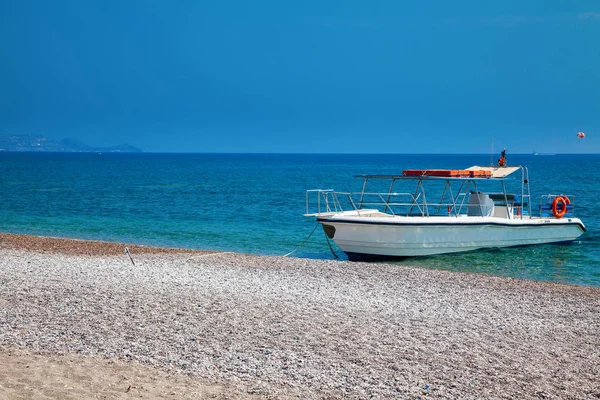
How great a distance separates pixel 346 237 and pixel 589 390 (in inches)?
537

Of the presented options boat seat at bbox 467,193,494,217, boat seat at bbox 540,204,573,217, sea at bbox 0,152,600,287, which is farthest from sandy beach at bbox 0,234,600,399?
boat seat at bbox 540,204,573,217

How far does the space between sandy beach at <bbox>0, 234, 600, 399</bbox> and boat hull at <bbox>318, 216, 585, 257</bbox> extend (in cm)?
496

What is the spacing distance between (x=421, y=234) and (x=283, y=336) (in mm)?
12902

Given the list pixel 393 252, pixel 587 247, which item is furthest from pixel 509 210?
pixel 393 252

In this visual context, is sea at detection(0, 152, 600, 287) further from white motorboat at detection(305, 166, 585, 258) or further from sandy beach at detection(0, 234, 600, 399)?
sandy beach at detection(0, 234, 600, 399)

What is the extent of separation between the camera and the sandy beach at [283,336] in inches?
316

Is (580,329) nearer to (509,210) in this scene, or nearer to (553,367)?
(553,367)

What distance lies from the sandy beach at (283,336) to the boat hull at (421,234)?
4.96 metres

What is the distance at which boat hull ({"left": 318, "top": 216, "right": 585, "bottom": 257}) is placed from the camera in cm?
2169

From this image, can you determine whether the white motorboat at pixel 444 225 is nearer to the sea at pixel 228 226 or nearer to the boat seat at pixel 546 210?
the boat seat at pixel 546 210

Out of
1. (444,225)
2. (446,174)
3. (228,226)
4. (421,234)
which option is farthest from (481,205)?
(228,226)

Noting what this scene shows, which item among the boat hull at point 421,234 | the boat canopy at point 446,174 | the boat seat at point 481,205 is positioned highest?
the boat canopy at point 446,174

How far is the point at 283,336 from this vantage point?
10.1m

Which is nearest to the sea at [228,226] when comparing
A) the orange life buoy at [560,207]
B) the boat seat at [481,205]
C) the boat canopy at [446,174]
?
the orange life buoy at [560,207]
